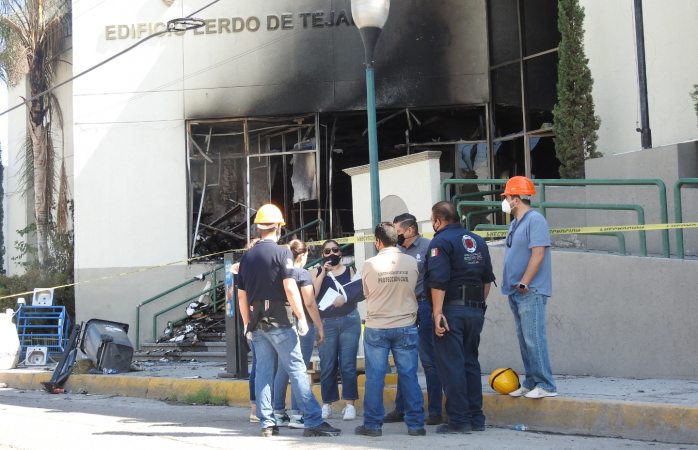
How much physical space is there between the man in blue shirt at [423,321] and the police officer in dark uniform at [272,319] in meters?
0.99

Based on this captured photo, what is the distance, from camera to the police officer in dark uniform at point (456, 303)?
317 inches

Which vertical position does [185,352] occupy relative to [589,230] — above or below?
below

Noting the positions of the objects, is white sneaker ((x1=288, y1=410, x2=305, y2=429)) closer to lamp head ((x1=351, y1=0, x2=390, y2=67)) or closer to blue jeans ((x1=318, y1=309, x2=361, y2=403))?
blue jeans ((x1=318, y1=309, x2=361, y2=403))

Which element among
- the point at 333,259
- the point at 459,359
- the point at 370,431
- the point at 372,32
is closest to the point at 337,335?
the point at 333,259

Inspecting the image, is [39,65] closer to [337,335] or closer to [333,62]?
[333,62]

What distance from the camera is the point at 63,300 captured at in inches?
838

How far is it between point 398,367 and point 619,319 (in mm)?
3163

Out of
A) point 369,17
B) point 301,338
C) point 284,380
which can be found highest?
point 369,17

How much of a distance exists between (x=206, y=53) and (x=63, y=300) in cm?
629

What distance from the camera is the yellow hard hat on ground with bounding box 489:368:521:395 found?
28.6 ft

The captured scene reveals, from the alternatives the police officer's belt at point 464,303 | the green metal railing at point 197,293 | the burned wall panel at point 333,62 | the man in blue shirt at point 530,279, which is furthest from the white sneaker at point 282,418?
the burned wall panel at point 333,62

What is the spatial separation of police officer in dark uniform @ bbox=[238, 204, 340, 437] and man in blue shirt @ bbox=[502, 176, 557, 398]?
1.81 metres

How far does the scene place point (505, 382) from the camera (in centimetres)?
872

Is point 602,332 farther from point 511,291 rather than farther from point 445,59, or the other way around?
point 445,59
